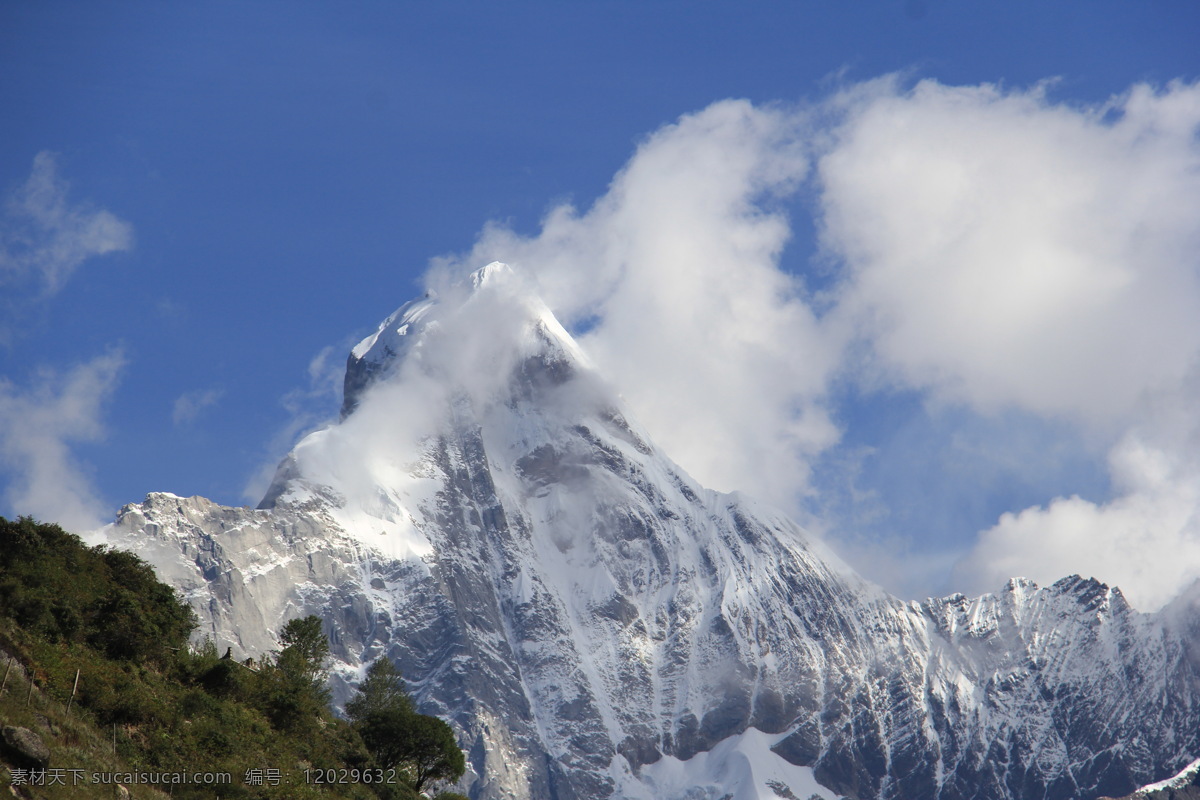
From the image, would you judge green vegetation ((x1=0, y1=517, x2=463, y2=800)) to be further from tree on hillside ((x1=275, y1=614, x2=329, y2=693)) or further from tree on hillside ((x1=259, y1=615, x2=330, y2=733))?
tree on hillside ((x1=275, y1=614, x2=329, y2=693))

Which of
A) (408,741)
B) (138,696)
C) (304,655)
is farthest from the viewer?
(304,655)

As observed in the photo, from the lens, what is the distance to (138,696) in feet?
169

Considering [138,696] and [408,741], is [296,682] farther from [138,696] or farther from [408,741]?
[138,696]

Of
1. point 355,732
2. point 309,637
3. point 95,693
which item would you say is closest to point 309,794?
point 95,693

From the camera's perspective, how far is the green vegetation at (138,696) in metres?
45.5

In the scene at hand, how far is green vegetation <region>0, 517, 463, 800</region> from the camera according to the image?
4547 cm

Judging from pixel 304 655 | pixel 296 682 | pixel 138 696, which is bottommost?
pixel 138 696

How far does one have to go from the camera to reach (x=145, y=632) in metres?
59.2

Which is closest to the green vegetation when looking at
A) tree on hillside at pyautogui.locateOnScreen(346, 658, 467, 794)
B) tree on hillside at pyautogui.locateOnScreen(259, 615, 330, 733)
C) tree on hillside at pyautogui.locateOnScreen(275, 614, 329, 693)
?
tree on hillside at pyautogui.locateOnScreen(259, 615, 330, 733)

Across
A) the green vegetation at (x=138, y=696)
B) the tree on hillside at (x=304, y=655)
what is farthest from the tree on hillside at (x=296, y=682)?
the green vegetation at (x=138, y=696)

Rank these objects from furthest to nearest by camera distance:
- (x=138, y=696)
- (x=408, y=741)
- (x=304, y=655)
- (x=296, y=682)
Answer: (x=304, y=655) < (x=408, y=741) < (x=296, y=682) < (x=138, y=696)

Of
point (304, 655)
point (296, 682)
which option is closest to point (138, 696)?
point (296, 682)

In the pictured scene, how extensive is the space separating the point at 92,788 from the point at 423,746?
144 ft

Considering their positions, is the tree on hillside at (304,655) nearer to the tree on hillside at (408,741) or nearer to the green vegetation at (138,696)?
the green vegetation at (138,696)
